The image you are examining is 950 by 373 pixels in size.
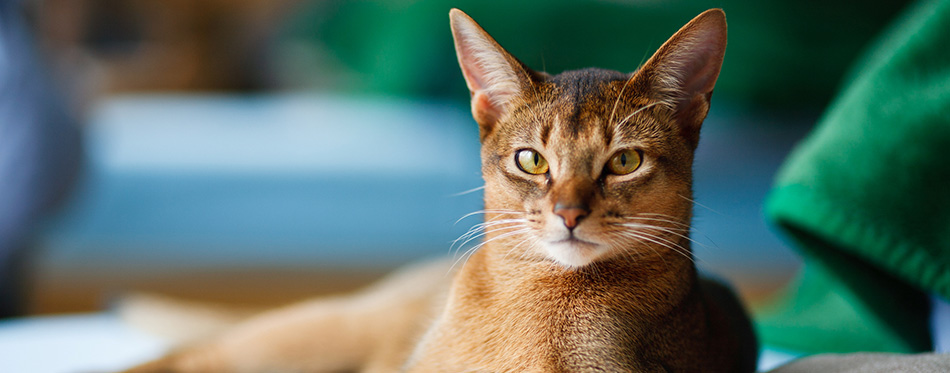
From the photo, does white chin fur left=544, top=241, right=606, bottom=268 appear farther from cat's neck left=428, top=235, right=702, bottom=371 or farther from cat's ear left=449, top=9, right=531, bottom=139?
cat's ear left=449, top=9, right=531, bottom=139

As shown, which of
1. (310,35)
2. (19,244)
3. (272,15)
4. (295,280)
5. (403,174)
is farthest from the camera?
(272,15)

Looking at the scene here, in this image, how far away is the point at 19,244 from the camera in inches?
69.0

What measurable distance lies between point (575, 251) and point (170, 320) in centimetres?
116

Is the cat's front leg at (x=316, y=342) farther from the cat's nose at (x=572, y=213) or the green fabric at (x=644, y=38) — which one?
the green fabric at (x=644, y=38)

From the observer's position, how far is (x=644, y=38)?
2.77m

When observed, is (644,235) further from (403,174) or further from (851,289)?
(403,174)

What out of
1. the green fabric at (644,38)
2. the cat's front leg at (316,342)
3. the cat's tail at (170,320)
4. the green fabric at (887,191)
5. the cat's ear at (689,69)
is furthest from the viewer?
the green fabric at (644,38)

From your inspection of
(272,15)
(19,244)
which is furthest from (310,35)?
(19,244)

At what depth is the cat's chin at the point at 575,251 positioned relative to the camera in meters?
0.78

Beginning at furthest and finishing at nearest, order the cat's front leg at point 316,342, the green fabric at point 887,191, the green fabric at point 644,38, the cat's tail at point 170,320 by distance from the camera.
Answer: the green fabric at point 644,38 → the cat's tail at point 170,320 → the cat's front leg at point 316,342 → the green fabric at point 887,191

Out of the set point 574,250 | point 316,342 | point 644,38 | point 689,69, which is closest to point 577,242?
point 574,250

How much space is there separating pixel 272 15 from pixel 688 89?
4676 millimetres

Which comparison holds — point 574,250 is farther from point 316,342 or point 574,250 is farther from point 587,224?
point 316,342

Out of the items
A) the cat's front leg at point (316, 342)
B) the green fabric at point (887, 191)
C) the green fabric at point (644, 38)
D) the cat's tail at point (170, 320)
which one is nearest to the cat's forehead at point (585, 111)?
the green fabric at point (887, 191)
